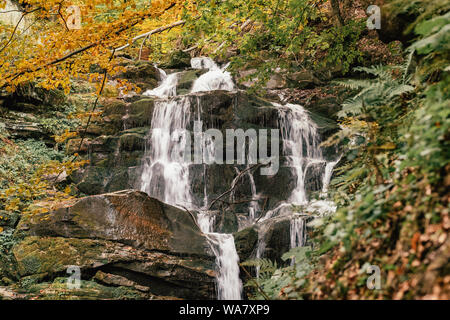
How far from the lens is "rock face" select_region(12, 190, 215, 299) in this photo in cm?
676

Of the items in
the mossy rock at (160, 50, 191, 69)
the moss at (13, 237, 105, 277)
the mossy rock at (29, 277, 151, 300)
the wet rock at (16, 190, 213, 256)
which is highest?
the mossy rock at (160, 50, 191, 69)

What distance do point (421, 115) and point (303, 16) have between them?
17.7 ft

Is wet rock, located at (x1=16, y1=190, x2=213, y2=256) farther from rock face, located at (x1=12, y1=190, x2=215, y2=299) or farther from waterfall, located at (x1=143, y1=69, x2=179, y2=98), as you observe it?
waterfall, located at (x1=143, y1=69, x2=179, y2=98)

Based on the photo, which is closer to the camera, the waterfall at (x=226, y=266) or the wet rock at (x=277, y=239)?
the waterfall at (x=226, y=266)

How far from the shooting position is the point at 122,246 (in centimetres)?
702

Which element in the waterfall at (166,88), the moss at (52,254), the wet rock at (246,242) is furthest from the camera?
the waterfall at (166,88)

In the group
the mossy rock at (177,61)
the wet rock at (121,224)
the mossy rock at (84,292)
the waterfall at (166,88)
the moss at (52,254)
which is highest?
the mossy rock at (177,61)

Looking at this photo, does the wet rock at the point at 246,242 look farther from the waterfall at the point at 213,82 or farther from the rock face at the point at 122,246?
the waterfall at the point at 213,82

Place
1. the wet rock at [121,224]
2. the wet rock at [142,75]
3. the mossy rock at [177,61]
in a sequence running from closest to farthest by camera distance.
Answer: the wet rock at [121,224] → the wet rock at [142,75] → the mossy rock at [177,61]

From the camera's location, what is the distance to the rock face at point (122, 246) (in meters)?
6.76

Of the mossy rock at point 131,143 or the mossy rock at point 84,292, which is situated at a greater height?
the mossy rock at point 131,143

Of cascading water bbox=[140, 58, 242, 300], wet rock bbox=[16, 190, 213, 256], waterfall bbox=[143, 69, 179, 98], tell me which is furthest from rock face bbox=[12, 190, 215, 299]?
waterfall bbox=[143, 69, 179, 98]

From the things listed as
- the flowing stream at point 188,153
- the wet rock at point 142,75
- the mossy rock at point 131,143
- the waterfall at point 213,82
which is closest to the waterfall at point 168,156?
the flowing stream at point 188,153

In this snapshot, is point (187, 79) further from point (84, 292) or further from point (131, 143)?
point (84, 292)
